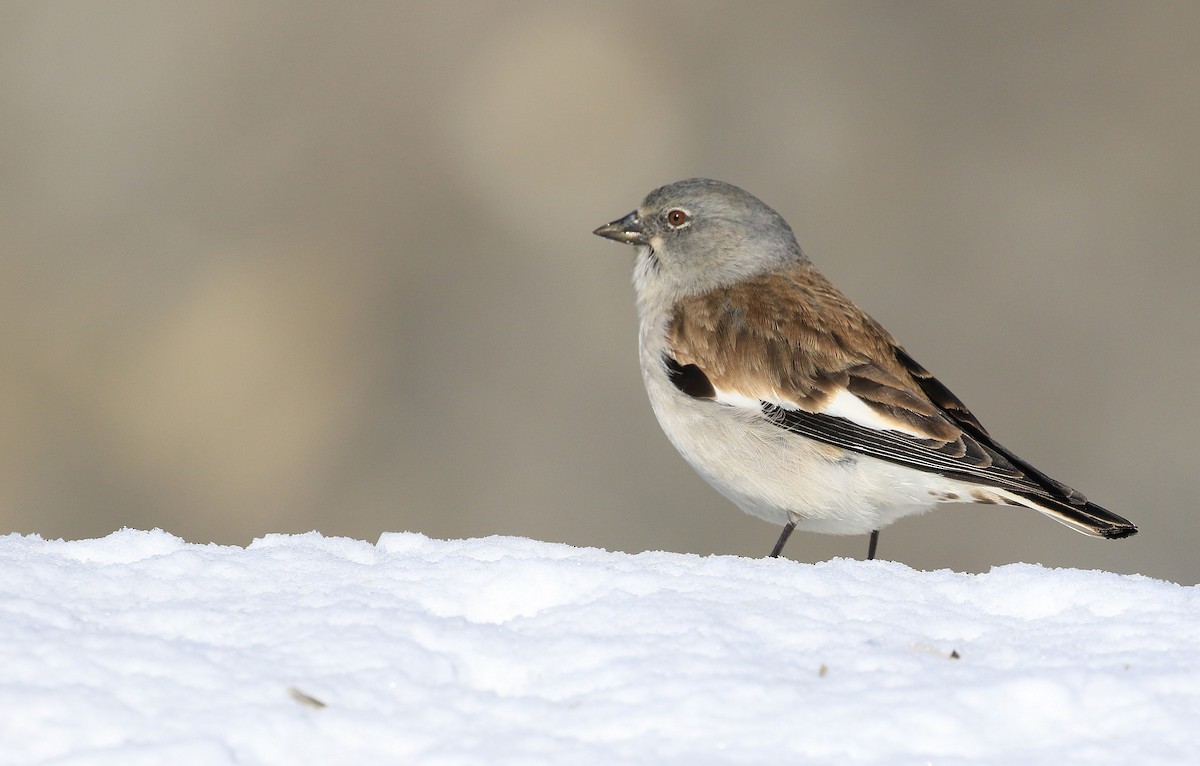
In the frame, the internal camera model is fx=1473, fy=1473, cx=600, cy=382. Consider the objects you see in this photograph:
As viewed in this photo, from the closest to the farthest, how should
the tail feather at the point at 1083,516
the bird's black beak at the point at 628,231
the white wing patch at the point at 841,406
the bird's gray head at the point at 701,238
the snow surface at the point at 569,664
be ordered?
the snow surface at the point at 569,664 < the tail feather at the point at 1083,516 < the white wing patch at the point at 841,406 < the bird's gray head at the point at 701,238 < the bird's black beak at the point at 628,231

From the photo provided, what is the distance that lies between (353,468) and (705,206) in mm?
7373

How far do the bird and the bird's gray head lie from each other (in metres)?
0.18

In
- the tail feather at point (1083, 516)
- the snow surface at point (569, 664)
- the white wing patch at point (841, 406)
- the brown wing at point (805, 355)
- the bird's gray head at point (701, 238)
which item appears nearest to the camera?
the snow surface at point (569, 664)

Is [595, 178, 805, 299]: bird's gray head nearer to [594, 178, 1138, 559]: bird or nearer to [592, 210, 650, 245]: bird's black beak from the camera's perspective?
[592, 210, 650, 245]: bird's black beak

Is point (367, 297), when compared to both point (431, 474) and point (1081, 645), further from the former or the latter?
point (1081, 645)

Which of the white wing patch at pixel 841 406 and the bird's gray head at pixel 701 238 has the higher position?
the bird's gray head at pixel 701 238

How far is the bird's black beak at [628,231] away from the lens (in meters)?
6.65

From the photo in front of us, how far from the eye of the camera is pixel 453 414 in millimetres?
13195

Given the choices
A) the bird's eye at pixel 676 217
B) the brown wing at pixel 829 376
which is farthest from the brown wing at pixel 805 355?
the bird's eye at pixel 676 217

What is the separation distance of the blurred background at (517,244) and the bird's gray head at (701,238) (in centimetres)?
642

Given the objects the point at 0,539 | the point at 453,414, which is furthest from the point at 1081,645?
the point at 453,414

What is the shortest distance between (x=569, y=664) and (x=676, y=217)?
3.94 m

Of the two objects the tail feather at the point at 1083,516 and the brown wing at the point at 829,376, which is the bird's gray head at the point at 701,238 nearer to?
the brown wing at the point at 829,376

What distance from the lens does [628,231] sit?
21.9 feet
